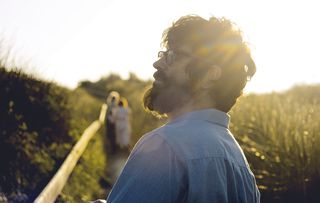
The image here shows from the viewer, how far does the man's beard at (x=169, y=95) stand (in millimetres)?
2961

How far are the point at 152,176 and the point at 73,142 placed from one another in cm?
1031

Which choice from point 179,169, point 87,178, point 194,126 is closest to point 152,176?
point 179,169

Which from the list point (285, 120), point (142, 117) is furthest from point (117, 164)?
point (285, 120)

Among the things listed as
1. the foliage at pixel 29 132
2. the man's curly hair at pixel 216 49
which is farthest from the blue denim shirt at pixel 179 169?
the foliage at pixel 29 132

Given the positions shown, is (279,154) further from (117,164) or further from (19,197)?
A: (117,164)

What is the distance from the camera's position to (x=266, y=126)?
8.35 m

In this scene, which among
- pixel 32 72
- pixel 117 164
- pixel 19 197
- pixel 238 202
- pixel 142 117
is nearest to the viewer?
pixel 238 202

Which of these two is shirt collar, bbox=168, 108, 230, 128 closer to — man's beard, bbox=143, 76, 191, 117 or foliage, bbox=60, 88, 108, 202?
man's beard, bbox=143, 76, 191, 117

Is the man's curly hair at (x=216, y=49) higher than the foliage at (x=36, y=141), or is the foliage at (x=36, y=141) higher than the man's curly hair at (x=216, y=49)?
the man's curly hair at (x=216, y=49)

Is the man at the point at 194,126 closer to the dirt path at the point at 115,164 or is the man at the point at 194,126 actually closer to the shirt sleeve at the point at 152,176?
the shirt sleeve at the point at 152,176

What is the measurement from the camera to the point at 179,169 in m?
2.64

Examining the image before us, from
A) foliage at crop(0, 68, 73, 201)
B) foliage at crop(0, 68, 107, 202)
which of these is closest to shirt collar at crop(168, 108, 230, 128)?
foliage at crop(0, 68, 107, 202)

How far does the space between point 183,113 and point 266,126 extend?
5.53 metres

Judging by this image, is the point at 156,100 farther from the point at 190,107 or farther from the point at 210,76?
the point at 210,76
